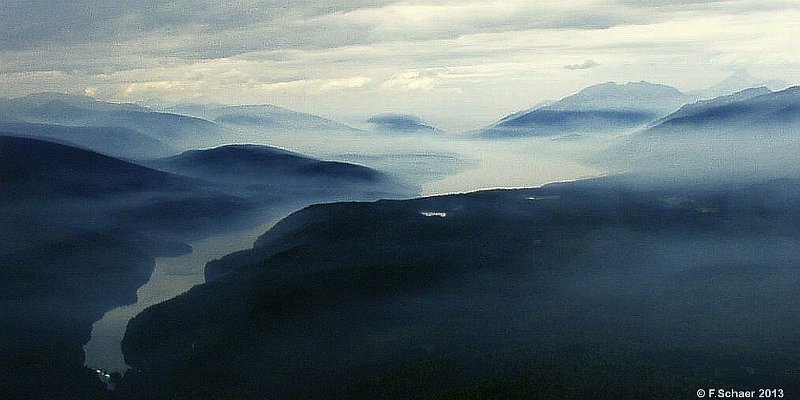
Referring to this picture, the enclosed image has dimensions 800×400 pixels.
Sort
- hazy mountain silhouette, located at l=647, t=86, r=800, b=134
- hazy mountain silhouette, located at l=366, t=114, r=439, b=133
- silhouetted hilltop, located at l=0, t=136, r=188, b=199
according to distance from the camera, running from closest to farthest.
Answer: hazy mountain silhouette, located at l=366, t=114, r=439, b=133
hazy mountain silhouette, located at l=647, t=86, r=800, b=134
silhouetted hilltop, located at l=0, t=136, r=188, b=199

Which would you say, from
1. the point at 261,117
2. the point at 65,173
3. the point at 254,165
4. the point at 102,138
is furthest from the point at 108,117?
the point at 65,173

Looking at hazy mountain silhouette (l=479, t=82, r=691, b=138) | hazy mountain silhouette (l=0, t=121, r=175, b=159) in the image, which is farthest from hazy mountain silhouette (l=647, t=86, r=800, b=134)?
hazy mountain silhouette (l=0, t=121, r=175, b=159)

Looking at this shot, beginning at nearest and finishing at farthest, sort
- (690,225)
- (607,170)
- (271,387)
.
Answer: (271,387), (607,170), (690,225)

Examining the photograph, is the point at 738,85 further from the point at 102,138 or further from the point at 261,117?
the point at 102,138

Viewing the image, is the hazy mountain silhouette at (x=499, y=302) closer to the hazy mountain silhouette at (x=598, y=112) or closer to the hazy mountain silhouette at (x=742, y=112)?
the hazy mountain silhouette at (x=598, y=112)

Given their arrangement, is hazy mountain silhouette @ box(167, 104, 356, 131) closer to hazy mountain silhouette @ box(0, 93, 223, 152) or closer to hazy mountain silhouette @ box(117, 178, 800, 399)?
hazy mountain silhouette @ box(0, 93, 223, 152)

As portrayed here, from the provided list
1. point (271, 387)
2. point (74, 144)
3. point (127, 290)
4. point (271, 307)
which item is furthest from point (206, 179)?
point (271, 387)

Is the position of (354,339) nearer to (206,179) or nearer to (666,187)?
(206,179)
